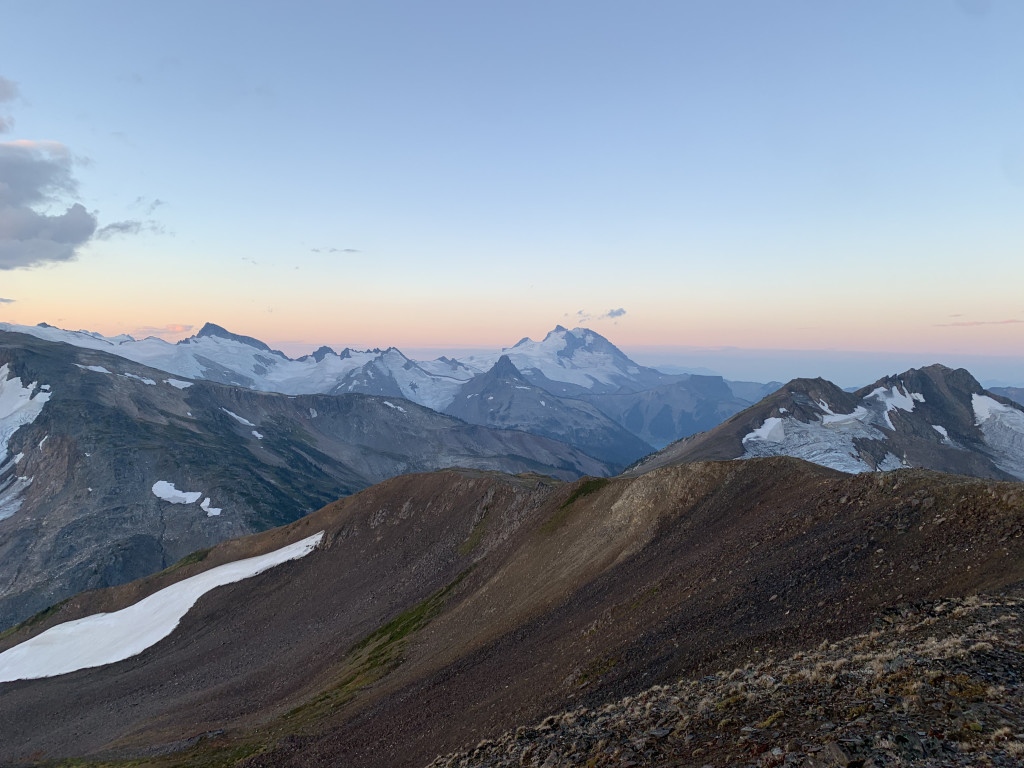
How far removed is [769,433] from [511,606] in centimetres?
16299

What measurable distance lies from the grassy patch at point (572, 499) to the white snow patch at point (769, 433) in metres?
135

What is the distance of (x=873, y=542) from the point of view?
34.9 meters

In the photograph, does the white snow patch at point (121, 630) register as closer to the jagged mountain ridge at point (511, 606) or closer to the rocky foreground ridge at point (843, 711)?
the jagged mountain ridge at point (511, 606)

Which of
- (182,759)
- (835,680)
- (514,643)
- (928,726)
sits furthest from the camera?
(182,759)

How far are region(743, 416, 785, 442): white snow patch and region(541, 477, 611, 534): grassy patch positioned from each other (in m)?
135

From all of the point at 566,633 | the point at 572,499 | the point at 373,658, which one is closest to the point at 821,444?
the point at 572,499

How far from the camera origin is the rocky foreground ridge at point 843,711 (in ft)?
48.1

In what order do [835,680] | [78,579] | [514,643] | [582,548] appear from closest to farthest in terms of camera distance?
[835,680], [514,643], [582,548], [78,579]

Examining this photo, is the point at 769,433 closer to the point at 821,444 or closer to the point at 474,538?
the point at 821,444

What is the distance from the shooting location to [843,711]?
17.4m

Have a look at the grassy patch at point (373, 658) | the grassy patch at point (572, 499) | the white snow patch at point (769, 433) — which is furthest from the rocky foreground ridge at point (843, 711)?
the white snow patch at point (769, 433)

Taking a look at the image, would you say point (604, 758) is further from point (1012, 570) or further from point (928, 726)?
point (1012, 570)

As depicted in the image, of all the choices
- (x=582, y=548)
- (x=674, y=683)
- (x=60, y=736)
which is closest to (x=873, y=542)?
(x=674, y=683)

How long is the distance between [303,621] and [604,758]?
63127 millimetres
